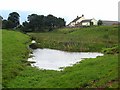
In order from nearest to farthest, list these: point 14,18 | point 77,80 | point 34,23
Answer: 1. point 77,80
2. point 34,23
3. point 14,18

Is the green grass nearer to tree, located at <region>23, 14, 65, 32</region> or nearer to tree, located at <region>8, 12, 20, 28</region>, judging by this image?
tree, located at <region>23, 14, 65, 32</region>

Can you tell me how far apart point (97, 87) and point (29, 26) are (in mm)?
131634

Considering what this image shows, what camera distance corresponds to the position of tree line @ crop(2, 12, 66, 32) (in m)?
154

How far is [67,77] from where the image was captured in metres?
31.9

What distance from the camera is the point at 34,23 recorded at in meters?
153

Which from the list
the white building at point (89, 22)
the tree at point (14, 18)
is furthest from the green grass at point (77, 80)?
the white building at point (89, 22)

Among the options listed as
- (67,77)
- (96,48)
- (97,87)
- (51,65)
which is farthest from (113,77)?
(96,48)

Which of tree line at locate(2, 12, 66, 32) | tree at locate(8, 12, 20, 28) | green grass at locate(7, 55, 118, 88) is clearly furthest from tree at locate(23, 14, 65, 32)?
green grass at locate(7, 55, 118, 88)

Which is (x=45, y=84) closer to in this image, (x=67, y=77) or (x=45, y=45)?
(x=67, y=77)

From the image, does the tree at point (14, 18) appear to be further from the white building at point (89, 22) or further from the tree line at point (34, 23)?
the white building at point (89, 22)

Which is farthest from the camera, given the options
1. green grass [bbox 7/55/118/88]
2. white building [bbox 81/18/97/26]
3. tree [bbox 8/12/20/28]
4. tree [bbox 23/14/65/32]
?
white building [bbox 81/18/97/26]

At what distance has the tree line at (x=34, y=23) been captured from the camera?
154 metres

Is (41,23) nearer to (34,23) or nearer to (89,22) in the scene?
(34,23)

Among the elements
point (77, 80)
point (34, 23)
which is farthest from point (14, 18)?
point (77, 80)
